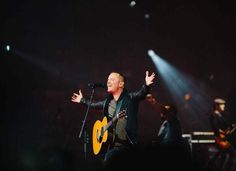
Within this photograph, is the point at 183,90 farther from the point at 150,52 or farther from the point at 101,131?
the point at 101,131

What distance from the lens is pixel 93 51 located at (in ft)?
59.3

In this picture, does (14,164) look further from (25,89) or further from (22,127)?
(25,89)

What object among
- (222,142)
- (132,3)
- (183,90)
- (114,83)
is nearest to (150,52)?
(132,3)

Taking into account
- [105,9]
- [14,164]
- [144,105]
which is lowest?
[14,164]

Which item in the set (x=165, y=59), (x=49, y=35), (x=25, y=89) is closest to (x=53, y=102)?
(x=25, y=89)

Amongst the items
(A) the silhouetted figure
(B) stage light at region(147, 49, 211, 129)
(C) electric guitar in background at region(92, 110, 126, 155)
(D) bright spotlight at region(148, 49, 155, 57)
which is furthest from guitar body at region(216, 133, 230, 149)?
(D) bright spotlight at region(148, 49, 155, 57)

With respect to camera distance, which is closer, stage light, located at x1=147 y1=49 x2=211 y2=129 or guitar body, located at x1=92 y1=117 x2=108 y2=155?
guitar body, located at x1=92 y1=117 x2=108 y2=155

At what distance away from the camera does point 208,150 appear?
37.8 ft

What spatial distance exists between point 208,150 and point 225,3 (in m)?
8.39

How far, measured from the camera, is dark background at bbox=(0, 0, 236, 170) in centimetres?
1464

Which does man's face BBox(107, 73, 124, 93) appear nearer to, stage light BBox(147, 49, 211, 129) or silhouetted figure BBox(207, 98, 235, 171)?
silhouetted figure BBox(207, 98, 235, 171)

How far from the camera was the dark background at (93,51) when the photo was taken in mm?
14641

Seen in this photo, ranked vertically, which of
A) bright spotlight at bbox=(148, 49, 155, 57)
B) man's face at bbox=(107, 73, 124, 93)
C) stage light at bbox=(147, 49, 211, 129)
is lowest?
man's face at bbox=(107, 73, 124, 93)

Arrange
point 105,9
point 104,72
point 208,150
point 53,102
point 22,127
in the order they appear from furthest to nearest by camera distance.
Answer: point 104,72, point 105,9, point 53,102, point 22,127, point 208,150
